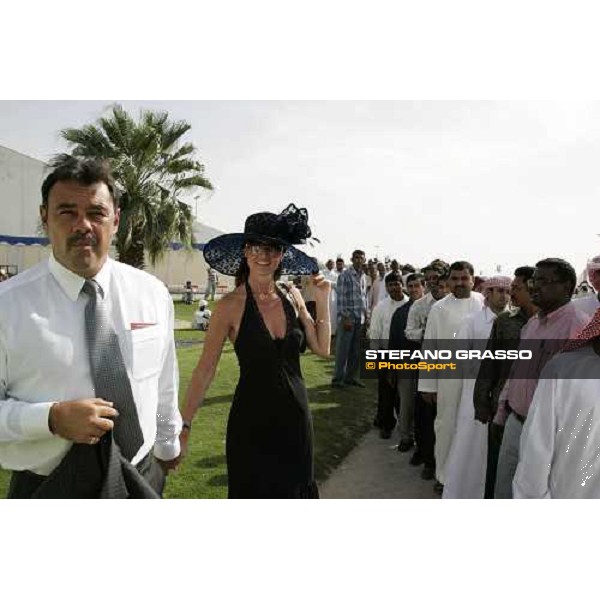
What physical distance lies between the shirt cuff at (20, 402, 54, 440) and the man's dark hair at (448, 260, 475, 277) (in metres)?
1.71

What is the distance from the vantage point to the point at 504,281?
270 cm

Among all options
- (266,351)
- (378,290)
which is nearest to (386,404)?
(378,290)

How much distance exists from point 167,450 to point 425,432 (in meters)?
2.17

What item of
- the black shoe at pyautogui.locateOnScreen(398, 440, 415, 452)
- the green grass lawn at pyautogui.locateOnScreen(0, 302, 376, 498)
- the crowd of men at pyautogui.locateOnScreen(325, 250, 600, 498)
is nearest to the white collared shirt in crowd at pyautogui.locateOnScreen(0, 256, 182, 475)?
the green grass lawn at pyautogui.locateOnScreen(0, 302, 376, 498)

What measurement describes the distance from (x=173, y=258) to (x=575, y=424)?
145cm

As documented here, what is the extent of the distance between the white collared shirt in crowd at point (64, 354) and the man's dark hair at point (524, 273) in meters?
1.36

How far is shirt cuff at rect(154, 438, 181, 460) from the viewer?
1.97 metres

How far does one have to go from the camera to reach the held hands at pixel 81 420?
1.63 meters

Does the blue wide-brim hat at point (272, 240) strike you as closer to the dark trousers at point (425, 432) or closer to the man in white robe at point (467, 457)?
the man in white robe at point (467, 457)

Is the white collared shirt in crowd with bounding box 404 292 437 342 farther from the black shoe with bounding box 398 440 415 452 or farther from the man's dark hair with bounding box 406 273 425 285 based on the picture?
the black shoe with bounding box 398 440 415 452

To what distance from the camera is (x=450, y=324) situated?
2.51 meters

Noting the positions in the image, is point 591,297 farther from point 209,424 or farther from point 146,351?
point 146,351

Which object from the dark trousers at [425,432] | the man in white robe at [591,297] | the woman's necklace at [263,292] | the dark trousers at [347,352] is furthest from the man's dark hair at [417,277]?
the woman's necklace at [263,292]
